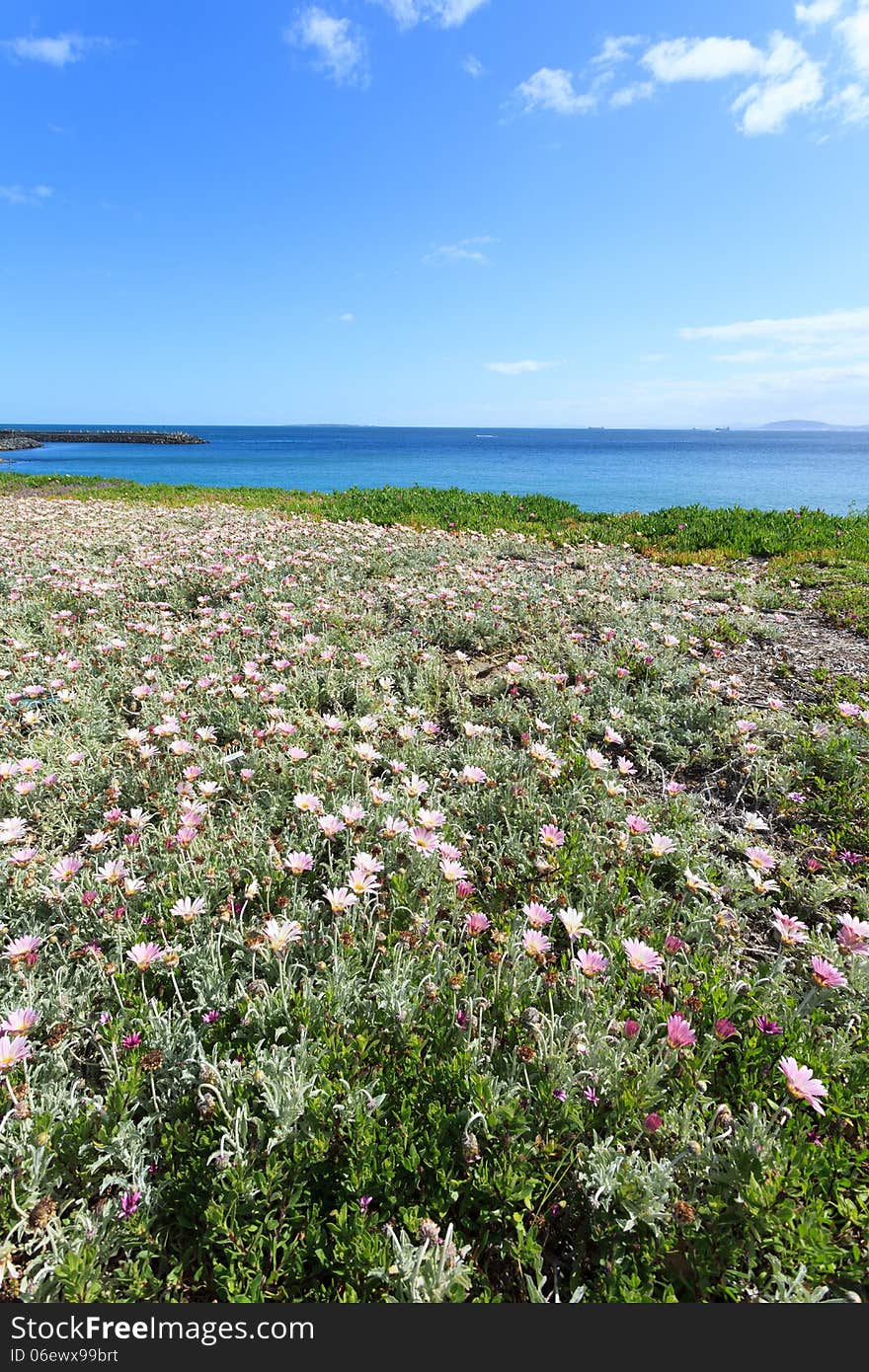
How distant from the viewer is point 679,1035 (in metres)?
2.04

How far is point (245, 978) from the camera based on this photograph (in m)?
2.46

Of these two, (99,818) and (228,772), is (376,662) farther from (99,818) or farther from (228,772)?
(99,818)

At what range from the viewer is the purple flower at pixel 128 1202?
1.74 meters

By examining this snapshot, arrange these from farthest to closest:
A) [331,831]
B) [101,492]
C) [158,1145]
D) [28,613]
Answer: [101,492] < [28,613] < [331,831] < [158,1145]

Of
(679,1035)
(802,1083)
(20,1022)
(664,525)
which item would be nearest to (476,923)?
(679,1035)

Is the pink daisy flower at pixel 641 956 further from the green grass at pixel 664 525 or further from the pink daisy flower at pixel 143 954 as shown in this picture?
the green grass at pixel 664 525

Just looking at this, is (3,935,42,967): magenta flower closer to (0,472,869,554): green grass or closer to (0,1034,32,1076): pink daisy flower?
(0,1034,32,1076): pink daisy flower

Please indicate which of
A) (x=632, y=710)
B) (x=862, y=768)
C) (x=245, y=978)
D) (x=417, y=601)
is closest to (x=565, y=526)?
(x=417, y=601)

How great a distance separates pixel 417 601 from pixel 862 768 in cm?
471

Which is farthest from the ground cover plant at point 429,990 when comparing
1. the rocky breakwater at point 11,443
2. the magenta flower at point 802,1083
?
the rocky breakwater at point 11,443

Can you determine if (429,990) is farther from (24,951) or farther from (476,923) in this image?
(24,951)

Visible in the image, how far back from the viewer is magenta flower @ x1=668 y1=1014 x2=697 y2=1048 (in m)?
2.03

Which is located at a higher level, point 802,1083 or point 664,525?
point 664,525

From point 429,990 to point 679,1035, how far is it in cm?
93
